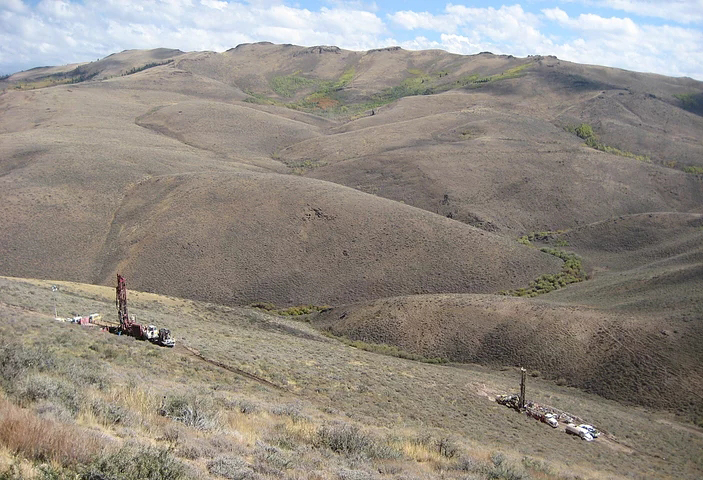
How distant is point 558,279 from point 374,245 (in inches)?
664

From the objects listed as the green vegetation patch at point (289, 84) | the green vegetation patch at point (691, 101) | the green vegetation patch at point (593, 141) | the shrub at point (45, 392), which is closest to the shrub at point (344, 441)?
the shrub at point (45, 392)

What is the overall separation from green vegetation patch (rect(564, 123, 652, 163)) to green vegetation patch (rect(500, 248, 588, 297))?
5156 cm

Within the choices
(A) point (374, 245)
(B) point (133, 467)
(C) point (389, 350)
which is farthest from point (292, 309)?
(B) point (133, 467)

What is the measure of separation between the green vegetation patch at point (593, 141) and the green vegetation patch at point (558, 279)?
51.6 metres

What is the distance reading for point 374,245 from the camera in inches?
2233

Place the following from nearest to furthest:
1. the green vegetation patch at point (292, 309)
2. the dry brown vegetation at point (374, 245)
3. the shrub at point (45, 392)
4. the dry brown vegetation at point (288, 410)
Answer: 1. the dry brown vegetation at point (288, 410)
2. the shrub at point (45, 392)
3. the dry brown vegetation at point (374, 245)
4. the green vegetation patch at point (292, 309)

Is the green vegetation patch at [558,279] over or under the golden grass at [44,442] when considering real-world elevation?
over

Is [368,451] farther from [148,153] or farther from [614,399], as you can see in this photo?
[148,153]

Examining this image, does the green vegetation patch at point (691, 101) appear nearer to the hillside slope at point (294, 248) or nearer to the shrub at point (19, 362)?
the hillside slope at point (294, 248)

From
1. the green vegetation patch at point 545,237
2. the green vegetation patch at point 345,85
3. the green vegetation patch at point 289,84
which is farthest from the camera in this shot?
the green vegetation patch at point 289,84

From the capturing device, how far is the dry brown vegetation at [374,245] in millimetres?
20312

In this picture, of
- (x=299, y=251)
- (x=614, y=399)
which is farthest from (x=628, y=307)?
(x=299, y=251)

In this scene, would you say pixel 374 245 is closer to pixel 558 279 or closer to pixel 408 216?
pixel 408 216

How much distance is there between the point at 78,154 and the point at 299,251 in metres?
35.0
